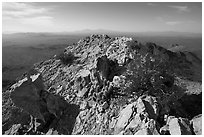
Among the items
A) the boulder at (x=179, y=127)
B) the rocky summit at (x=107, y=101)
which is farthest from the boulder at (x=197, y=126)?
the boulder at (x=179, y=127)

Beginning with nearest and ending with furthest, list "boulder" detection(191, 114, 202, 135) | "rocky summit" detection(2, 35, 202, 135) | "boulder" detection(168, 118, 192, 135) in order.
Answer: "boulder" detection(168, 118, 192, 135), "boulder" detection(191, 114, 202, 135), "rocky summit" detection(2, 35, 202, 135)

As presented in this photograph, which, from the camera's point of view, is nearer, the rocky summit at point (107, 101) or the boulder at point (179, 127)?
the boulder at point (179, 127)

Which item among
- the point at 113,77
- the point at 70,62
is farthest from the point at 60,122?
the point at 70,62

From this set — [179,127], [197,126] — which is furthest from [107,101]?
[197,126]

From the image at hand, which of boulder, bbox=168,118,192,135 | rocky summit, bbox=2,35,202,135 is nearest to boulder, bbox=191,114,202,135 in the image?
rocky summit, bbox=2,35,202,135

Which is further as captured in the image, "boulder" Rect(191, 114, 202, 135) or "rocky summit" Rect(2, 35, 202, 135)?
"rocky summit" Rect(2, 35, 202, 135)

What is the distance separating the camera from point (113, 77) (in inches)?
366

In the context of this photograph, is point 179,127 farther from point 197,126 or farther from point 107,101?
point 107,101

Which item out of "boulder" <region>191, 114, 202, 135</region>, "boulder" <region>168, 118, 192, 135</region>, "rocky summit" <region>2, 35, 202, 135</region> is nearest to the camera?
"boulder" <region>168, 118, 192, 135</region>

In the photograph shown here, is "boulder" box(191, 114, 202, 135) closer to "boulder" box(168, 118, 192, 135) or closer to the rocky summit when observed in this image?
the rocky summit

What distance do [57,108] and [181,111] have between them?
486 centimetres

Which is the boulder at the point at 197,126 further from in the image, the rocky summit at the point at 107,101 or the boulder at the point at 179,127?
the boulder at the point at 179,127

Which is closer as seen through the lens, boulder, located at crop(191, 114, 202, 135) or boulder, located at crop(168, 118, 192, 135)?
boulder, located at crop(168, 118, 192, 135)

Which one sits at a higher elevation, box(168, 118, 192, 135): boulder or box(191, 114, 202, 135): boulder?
box(168, 118, 192, 135): boulder
